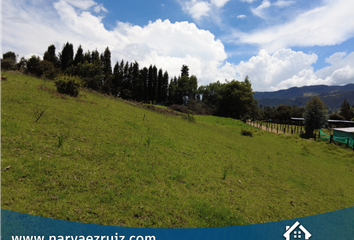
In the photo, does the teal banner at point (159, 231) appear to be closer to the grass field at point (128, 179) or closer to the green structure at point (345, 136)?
the grass field at point (128, 179)

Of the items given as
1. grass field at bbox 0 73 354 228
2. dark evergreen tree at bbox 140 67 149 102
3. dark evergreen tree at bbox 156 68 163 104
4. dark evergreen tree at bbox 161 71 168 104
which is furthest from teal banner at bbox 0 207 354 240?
dark evergreen tree at bbox 161 71 168 104

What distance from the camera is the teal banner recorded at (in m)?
3.54

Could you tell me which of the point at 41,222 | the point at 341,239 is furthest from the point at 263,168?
the point at 41,222

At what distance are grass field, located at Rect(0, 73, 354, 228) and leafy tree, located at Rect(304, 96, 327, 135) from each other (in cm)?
3061

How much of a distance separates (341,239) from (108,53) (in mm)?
78646

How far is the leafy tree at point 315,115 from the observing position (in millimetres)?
36159

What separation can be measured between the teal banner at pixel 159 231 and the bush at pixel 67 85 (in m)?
13.5

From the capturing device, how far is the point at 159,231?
14.0 ft

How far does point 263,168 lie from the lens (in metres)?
11.0

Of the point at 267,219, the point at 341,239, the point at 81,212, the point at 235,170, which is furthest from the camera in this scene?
the point at 235,170

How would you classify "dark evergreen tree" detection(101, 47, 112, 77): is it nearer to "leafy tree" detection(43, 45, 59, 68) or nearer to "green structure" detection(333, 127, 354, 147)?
"leafy tree" detection(43, 45, 59, 68)

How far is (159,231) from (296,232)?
440 cm

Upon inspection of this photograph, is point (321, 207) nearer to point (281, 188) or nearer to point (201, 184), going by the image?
point (281, 188)

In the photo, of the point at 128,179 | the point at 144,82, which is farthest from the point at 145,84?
the point at 128,179
